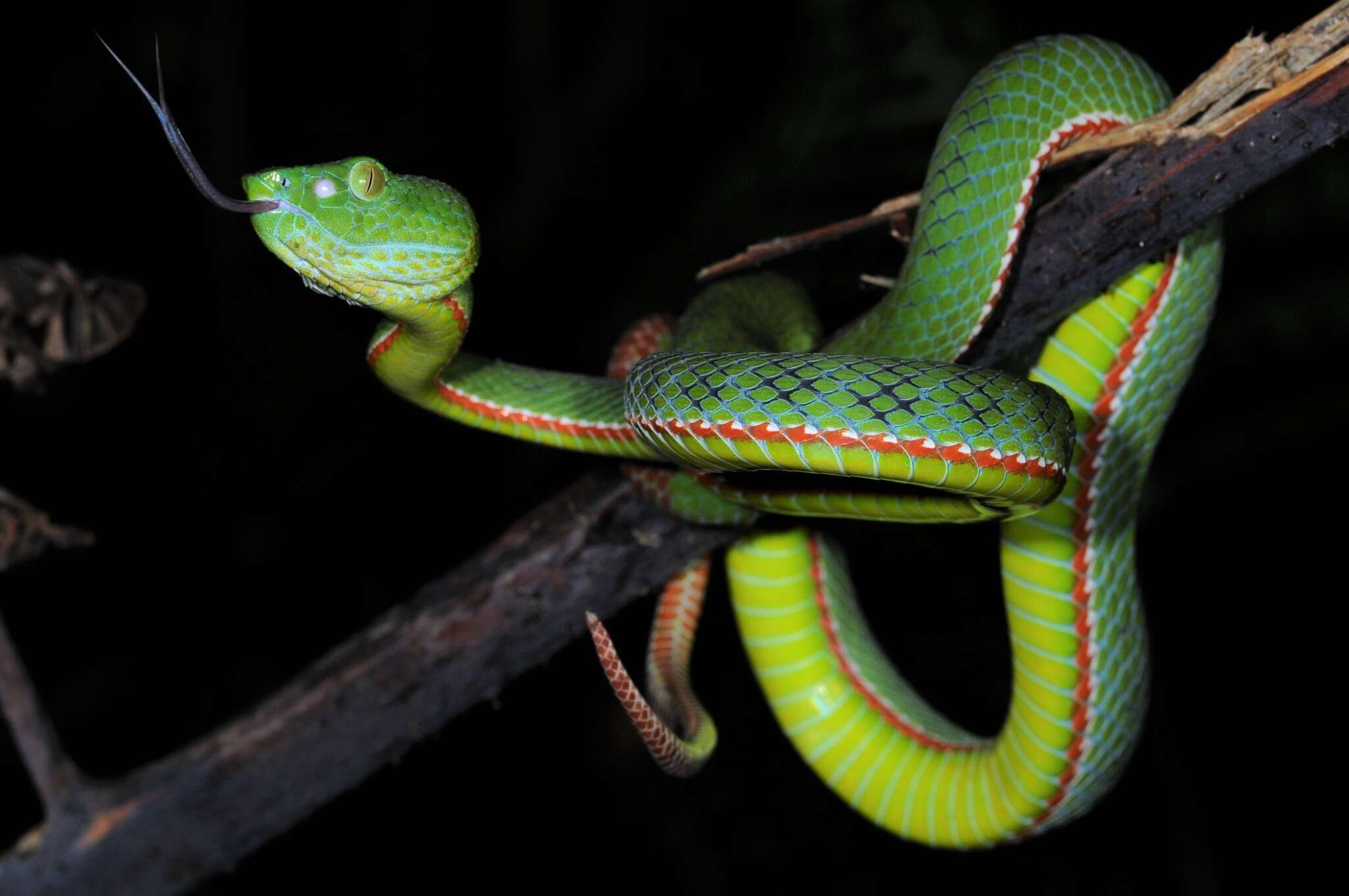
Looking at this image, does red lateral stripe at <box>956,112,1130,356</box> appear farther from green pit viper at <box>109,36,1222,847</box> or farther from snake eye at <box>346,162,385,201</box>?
snake eye at <box>346,162,385,201</box>

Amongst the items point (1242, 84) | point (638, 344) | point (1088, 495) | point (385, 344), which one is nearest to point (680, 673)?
point (638, 344)

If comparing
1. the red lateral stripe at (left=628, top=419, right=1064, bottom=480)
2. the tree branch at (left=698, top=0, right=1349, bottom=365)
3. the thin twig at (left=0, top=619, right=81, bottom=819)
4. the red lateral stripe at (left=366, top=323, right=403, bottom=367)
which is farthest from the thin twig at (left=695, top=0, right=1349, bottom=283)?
the thin twig at (left=0, top=619, right=81, bottom=819)

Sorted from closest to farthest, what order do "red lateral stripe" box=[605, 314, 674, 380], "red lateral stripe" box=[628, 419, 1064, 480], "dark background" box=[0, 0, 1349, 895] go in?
"red lateral stripe" box=[628, 419, 1064, 480] → "red lateral stripe" box=[605, 314, 674, 380] → "dark background" box=[0, 0, 1349, 895]

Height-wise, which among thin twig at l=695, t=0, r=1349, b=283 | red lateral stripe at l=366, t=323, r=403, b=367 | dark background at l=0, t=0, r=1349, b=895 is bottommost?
dark background at l=0, t=0, r=1349, b=895

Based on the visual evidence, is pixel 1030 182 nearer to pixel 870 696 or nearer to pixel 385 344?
pixel 385 344

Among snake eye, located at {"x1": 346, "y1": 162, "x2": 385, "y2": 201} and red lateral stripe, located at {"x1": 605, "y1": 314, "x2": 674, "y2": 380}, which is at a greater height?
snake eye, located at {"x1": 346, "y1": 162, "x2": 385, "y2": 201}

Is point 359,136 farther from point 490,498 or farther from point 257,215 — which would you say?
point 257,215

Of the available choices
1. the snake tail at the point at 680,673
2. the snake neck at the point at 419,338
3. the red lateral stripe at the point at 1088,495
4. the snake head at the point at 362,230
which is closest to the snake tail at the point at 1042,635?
the red lateral stripe at the point at 1088,495

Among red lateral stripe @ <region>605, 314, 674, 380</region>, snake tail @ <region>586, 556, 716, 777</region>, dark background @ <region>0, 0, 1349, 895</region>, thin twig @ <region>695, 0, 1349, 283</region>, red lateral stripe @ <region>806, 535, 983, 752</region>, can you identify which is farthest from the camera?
dark background @ <region>0, 0, 1349, 895</region>
